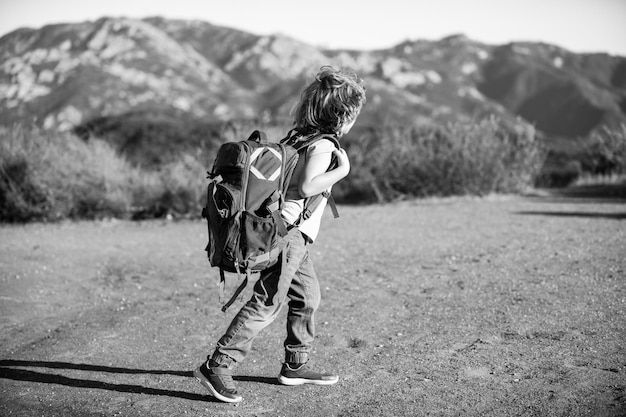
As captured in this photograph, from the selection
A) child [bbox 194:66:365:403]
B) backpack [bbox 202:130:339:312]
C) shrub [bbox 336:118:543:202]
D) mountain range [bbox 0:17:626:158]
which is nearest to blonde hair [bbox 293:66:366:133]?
child [bbox 194:66:365:403]

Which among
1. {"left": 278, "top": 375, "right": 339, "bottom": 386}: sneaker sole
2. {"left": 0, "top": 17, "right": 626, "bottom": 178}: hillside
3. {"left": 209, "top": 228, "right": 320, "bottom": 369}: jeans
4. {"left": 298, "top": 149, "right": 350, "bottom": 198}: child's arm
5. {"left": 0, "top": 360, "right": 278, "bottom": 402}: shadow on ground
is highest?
{"left": 0, "top": 17, "right": 626, "bottom": 178}: hillside

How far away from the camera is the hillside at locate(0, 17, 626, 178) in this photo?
10281 cm

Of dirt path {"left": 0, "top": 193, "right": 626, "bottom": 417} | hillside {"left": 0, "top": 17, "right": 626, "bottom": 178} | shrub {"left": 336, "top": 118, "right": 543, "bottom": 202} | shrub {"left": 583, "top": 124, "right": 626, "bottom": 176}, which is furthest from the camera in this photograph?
hillside {"left": 0, "top": 17, "right": 626, "bottom": 178}

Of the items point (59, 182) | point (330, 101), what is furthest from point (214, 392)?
point (59, 182)

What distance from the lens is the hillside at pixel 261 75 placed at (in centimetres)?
10281

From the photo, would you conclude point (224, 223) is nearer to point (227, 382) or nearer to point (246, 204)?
point (246, 204)

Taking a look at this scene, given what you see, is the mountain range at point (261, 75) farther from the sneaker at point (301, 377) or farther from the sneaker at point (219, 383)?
the sneaker at point (219, 383)

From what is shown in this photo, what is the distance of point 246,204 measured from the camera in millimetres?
3299

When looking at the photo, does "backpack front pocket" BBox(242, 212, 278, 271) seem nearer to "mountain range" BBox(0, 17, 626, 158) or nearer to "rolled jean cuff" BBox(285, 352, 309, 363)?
"rolled jean cuff" BBox(285, 352, 309, 363)

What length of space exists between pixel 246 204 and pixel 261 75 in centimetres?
14397

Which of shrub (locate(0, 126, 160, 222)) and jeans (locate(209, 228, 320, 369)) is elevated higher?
jeans (locate(209, 228, 320, 369))

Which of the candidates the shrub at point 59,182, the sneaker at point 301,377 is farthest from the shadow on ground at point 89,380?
the shrub at point 59,182

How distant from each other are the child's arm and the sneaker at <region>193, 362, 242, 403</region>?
1147 mm

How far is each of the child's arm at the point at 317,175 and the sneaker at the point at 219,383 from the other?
115 cm
